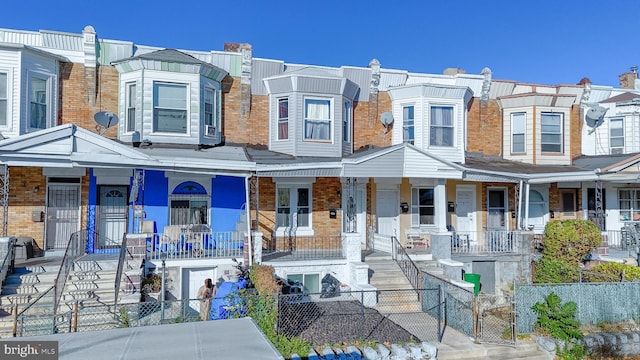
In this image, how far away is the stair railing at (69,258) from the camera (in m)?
9.23

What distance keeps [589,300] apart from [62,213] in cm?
1609

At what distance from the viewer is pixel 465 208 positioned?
58.7ft

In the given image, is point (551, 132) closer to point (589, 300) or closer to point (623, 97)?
point (623, 97)

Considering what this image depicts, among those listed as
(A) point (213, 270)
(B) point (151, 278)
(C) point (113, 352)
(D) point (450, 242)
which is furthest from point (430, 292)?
(C) point (113, 352)

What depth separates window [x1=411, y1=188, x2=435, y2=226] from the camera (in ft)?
56.4

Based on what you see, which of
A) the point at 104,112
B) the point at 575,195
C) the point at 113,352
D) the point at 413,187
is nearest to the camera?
the point at 113,352

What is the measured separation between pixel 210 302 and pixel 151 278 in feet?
9.84

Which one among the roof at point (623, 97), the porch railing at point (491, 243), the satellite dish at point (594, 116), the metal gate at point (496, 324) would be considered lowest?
the metal gate at point (496, 324)

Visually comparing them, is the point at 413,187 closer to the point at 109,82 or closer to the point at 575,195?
the point at 575,195

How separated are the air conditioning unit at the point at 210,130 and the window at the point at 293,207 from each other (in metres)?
3.15

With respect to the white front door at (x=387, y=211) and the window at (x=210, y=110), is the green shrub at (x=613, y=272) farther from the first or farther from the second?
the window at (x=210, y=110)

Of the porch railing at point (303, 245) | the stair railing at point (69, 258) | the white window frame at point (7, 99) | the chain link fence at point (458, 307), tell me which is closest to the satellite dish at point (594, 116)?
the chain link fence at point (458, 307)

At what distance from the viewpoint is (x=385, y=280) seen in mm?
12922

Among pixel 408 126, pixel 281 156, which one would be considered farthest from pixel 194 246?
pixel 408 126
